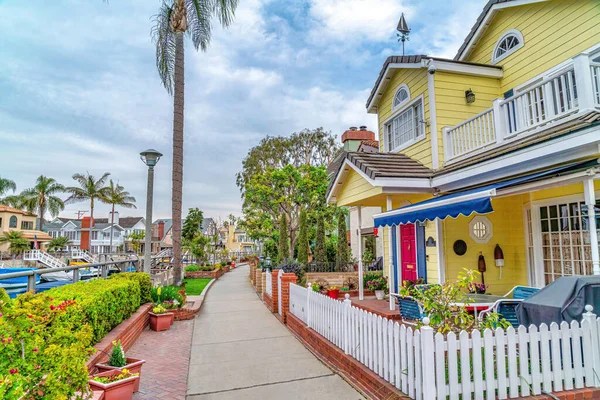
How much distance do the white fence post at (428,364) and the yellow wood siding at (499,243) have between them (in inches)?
205

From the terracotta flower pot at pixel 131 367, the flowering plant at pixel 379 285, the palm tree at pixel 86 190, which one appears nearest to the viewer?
the terracotta flower pot at pixel 131 367

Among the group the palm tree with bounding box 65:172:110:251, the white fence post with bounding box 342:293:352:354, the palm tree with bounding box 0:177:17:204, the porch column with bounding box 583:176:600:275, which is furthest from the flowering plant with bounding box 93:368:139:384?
the palm tree with bounding box 0:177:17:204

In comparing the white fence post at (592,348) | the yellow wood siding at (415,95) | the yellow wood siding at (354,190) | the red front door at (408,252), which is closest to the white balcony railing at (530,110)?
the yellow wood siding at (415,95)

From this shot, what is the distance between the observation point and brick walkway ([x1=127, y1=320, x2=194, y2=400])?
4.85m

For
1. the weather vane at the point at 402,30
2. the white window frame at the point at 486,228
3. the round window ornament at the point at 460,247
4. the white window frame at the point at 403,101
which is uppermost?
the weather vane at the point at 402,30

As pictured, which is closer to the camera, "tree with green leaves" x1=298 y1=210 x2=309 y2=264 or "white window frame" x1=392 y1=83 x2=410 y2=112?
"white window frame" x1=392 y1=83 x2=410 y2=112

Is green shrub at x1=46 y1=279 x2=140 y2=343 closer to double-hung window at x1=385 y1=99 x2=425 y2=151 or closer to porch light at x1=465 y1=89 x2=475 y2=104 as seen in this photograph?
double-hung window at x1=385 y1=99 x2=425 y2=151

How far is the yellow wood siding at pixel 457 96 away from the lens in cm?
901

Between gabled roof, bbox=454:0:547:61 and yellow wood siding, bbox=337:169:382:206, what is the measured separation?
512 cm

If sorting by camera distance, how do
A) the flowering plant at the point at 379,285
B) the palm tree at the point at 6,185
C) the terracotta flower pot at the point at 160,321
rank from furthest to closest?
the palm tree at the point at 6,185 → the flowering plant at the point at 379,285 → the terracotta flower pot at the point at 160,321

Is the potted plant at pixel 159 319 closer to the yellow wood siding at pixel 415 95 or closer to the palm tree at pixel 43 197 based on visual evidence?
the yellow wood siding at pixel 415 95

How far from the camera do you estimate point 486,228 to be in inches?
331

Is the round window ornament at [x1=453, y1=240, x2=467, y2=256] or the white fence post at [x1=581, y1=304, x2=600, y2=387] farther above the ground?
the round window ornament at [x1=453, y1=240, x2=467, y2=256]

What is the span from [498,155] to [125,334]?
7727mm
